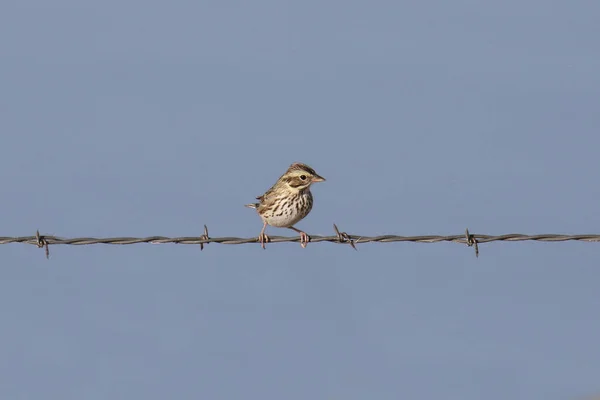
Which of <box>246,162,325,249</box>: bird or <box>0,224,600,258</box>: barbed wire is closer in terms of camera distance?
<box>0,224,600,258</box>: barbed wire

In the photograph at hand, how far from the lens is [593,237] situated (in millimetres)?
9141

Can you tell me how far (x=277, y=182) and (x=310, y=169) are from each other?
53 centimetres

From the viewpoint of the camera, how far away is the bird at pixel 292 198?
12570mm

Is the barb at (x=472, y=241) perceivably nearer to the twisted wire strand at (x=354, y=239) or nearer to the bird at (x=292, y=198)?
the twisted wire strand at (x=354, y=239)

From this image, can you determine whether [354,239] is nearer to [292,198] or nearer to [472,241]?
[472,241]

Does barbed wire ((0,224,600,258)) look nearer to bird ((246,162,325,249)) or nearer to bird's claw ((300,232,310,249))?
bird's claw ((300,232,310,249))

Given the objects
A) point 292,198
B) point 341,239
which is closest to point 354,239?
point 341,239

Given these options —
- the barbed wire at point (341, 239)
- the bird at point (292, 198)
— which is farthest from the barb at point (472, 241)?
the bird at point (292, 198)

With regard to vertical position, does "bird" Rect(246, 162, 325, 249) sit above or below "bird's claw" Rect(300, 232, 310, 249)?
above

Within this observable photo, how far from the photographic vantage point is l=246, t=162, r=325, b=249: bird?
1257 cm

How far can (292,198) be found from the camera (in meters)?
12.6

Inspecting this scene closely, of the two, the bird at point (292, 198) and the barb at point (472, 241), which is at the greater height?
the bird at point (292, 198)

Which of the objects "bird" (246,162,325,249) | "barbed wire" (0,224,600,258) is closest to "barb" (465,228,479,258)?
"barbed wire" (0,224,600,258)

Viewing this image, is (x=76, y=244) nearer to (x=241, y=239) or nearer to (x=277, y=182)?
(x=241, y=239)
